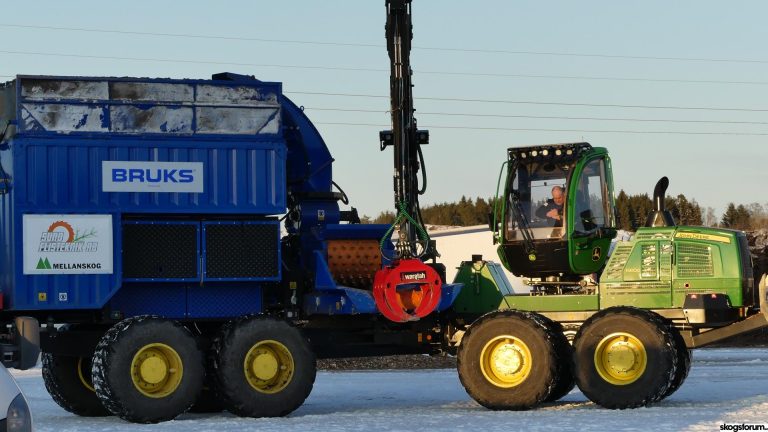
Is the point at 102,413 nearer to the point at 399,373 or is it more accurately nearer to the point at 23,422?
the point at 399,373

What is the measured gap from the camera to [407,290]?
17.5 m

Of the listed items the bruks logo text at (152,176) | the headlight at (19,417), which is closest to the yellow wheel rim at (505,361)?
the bruks logo text at (152,176)

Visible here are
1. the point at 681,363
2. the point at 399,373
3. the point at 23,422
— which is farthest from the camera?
the point at 399,373

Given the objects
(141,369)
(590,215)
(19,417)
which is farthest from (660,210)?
(19,417)

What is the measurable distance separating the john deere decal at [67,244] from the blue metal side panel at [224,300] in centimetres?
122

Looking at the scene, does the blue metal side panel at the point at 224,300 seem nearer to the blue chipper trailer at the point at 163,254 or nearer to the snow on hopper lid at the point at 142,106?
the blue chipper trailer at the point at 163,254

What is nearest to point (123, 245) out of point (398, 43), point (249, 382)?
point (249, 382)

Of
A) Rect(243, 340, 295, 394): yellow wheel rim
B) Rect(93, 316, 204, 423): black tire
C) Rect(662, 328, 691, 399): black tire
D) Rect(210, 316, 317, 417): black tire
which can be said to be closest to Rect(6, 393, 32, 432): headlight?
Rect(93, 316, 204, 423): black tire

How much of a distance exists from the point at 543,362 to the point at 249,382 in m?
3.58

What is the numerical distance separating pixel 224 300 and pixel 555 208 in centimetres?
450

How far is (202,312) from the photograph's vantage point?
660 inches

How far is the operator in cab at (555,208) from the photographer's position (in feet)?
58.6

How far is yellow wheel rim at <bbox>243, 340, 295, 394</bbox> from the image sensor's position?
16422 mm

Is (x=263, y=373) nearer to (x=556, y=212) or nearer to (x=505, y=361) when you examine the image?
(x=505, y=361)
